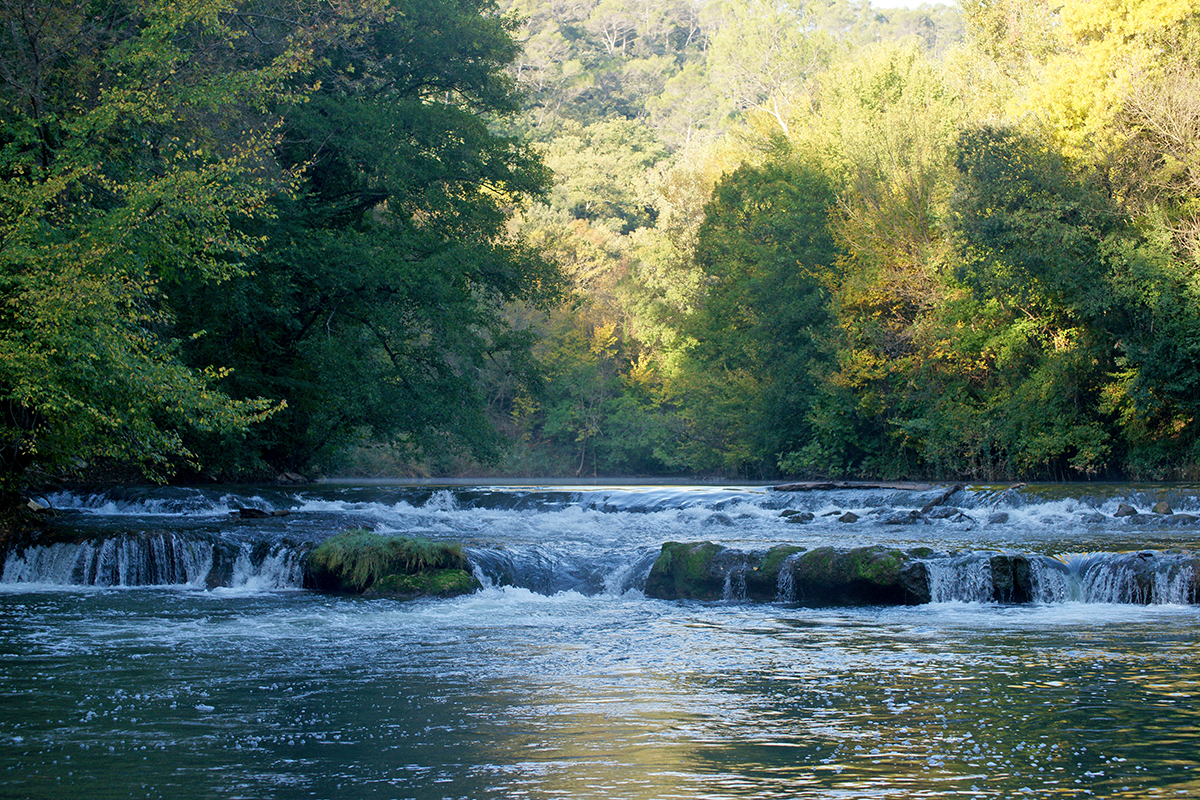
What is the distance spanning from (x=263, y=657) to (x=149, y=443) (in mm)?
5271

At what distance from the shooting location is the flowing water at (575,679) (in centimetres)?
548

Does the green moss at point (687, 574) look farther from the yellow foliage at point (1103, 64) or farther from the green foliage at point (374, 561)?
the yellow foliage at point (1103, 64)

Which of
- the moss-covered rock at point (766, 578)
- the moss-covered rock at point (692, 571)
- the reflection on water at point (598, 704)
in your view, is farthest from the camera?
the moss-covered rock at point (692, 571)

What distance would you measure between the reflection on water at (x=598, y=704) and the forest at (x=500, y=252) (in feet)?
15.0

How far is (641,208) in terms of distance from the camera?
2208 inches

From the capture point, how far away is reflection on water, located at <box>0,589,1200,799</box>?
5.39 meters

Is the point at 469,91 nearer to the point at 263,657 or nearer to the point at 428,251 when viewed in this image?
the point at 428,251

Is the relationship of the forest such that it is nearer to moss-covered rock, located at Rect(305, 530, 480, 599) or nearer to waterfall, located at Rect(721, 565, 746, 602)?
moss-covered rock, located at Rect(305, 530, 480, 599)

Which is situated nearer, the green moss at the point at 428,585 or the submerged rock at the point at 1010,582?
the submerged rock at the point at 1010,582

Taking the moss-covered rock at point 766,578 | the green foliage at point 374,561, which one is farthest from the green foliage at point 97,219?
the moss-covered rock at point 766,578

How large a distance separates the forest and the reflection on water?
457 cm

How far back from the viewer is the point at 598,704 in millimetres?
7098

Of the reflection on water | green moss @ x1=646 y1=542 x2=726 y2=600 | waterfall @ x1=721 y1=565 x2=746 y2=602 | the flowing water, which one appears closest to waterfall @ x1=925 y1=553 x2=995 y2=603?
the flowing water

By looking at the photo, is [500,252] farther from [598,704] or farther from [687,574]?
[598,704]
